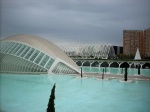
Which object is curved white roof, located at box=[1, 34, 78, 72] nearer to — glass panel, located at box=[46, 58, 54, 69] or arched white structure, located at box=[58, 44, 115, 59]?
glass panel, located at box=[46, 58, 54, 69]

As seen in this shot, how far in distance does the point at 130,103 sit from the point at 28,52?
21.0 meters

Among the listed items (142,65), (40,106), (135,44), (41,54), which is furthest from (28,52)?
(135,44)

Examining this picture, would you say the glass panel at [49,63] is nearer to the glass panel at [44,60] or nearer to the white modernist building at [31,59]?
the white modernist building at [31,59]

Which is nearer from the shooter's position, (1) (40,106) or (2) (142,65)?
(1) (40,106)

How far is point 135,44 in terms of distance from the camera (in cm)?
7844

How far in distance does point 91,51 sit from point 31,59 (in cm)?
6704

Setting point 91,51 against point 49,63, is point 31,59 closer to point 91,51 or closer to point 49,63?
point 49,63

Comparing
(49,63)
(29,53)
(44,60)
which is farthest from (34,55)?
(49,63)

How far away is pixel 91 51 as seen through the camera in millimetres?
98000

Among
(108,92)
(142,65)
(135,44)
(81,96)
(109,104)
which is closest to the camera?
(109,104)

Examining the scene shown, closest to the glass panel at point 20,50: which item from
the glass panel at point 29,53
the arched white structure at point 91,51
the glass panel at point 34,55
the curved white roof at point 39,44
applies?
the curved white roof at point 39,44

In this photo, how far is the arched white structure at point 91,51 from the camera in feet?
301

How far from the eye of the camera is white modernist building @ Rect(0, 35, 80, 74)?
1278 inches

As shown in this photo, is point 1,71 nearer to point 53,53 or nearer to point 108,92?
point 53,53
